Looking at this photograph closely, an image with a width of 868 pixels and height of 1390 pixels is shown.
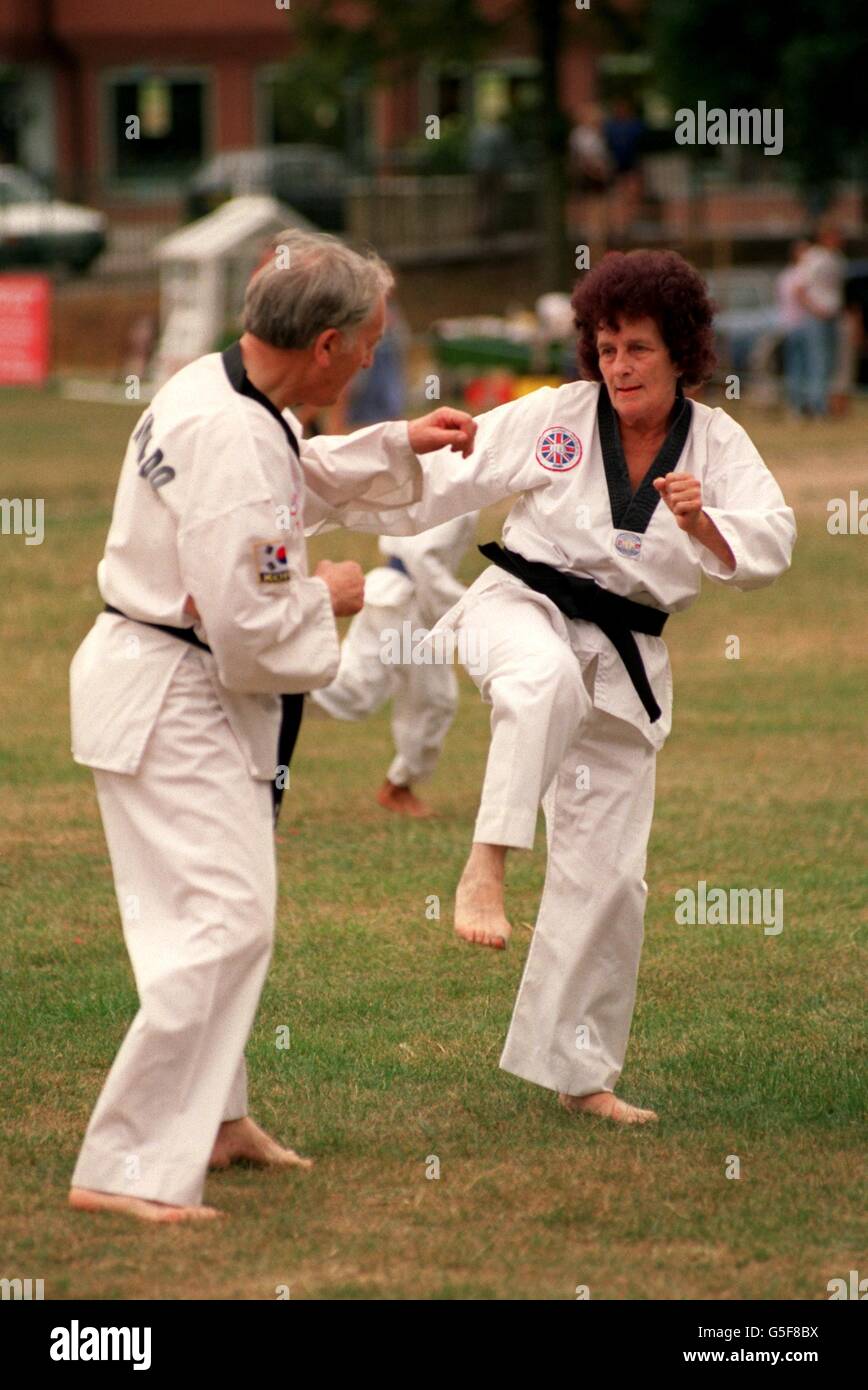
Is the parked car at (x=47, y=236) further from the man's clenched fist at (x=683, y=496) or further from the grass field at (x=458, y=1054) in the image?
the man's clenched fist at (x=683, y=496)

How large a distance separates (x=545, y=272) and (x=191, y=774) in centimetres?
2976

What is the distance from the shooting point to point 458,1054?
20.8 ft

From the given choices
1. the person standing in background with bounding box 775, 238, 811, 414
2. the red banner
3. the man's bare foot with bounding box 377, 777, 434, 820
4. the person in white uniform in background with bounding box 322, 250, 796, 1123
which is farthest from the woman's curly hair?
the red banner

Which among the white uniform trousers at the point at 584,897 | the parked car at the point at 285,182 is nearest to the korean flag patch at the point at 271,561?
the white uniform trousers at the point at 584,897

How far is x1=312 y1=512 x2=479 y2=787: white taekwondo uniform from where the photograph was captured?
9.44 meters

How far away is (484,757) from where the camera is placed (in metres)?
11.0

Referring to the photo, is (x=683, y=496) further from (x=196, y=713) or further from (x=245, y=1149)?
(x=245, y=1149)

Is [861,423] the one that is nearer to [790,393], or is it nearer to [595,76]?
[790,393]

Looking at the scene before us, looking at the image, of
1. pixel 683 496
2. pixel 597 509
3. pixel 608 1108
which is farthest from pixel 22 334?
pixel 683 496

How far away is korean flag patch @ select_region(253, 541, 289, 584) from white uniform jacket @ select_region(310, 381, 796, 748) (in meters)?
0.80

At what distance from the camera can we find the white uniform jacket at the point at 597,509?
5562 mm

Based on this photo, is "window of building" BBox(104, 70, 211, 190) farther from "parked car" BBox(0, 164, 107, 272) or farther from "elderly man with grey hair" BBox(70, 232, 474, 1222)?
"elderly man with grey hair" BBox(70, 232, 474, 1222)

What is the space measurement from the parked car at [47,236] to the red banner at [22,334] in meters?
6.37

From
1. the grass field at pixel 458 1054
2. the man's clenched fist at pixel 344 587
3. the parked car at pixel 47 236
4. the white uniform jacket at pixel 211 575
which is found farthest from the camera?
the parked car at pixel 47 236
